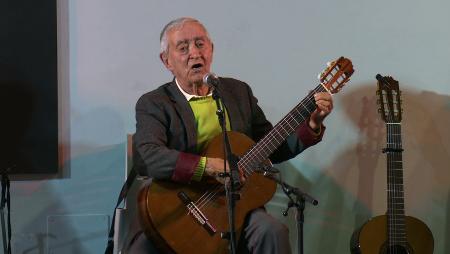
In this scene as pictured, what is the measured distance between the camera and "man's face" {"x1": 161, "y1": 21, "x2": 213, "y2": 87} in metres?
2.45

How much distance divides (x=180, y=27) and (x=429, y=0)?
5.04 ft

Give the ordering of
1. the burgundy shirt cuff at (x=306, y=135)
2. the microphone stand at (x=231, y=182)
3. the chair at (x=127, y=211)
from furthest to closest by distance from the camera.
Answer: the chair at (x=127, y=211), the burgundy shirt cuff at (x=306, y=135), the microphone stand at (x=231, y=182)

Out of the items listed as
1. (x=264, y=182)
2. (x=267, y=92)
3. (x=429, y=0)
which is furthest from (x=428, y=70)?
(x=264, y=182)

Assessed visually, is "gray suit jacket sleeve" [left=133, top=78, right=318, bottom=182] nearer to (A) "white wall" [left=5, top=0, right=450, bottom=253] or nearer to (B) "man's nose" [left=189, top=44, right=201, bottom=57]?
(B) "man's nose" [left=189, top=44, right=201, bottom=57]

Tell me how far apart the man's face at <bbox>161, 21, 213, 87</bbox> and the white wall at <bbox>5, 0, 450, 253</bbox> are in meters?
0.52

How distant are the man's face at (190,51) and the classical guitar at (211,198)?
319mm

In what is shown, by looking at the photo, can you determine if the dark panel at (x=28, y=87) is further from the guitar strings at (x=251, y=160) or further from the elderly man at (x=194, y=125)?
the guitar strings at (x=251, y=160)

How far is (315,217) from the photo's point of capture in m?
3.16

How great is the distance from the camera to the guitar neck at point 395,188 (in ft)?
9.12

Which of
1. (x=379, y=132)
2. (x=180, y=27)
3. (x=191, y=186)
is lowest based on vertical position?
(x=191, y=186)

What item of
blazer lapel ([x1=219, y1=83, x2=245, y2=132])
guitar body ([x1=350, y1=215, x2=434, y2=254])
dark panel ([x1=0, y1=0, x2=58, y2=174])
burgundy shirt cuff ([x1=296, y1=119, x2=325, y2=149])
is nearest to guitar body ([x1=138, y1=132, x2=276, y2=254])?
blazer lapel ([x1=219, y1=83, x2=245, y2=132])

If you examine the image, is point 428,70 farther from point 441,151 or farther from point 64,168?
point 64,168

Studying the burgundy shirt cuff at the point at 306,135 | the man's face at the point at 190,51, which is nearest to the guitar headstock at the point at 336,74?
the burgundy shirt cuff at the point at 306,135

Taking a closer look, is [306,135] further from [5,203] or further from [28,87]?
[5,203]
